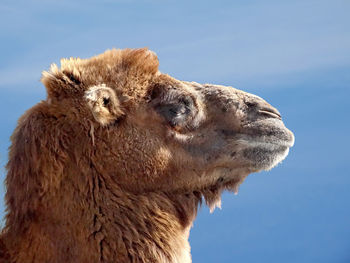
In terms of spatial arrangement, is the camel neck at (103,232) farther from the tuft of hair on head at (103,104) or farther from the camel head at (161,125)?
the tuft of hair on head at (103,104)

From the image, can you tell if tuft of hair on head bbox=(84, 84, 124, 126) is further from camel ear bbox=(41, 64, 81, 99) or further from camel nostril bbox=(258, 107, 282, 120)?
camel nostril bbox=(258, 107, 282, 120)

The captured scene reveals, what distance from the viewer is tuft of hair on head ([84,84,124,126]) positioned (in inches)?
195

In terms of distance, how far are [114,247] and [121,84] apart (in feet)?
4.24

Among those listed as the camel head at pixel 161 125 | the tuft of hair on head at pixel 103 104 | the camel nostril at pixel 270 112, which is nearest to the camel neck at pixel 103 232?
the camel head at pixel 161 125

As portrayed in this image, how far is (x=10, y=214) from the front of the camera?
16.1ft

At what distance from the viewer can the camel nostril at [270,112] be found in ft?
18.3

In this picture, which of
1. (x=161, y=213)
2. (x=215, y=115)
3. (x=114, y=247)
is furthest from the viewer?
(x=215, y=115)

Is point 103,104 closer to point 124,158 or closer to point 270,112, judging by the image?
point 124,158

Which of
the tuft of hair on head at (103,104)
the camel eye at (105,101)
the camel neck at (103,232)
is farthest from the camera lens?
the camel eye at (105,101)

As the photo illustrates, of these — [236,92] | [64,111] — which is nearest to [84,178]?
[64,111]

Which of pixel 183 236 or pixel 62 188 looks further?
pixel 183 236

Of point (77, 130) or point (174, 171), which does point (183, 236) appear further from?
point (77, 130)

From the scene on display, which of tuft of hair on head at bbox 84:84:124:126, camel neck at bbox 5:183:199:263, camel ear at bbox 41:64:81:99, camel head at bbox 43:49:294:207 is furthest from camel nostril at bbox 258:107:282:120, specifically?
camel ear at bbox 41:64:81:99

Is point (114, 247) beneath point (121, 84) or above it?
beneath
